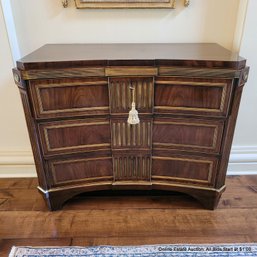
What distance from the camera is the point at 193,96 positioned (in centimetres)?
111

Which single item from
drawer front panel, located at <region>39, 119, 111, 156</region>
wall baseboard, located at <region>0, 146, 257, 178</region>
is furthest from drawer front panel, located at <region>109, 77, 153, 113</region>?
wall baseboard, located at <region>0, 146, 257, 178</region>

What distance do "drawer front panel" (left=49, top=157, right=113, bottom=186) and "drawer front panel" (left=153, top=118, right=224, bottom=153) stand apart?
0.97 feet

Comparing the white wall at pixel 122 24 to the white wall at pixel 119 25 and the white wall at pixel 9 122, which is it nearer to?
the white wall at pixel 119 25

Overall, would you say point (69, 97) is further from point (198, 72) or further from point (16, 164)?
point (16, 164)

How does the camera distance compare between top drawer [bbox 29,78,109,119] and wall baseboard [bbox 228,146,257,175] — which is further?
wall baseboard [bbox 228,146,257,175]

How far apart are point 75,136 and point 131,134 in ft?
0.90

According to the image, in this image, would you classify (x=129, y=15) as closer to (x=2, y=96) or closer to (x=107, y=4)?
(x=107, y=4)

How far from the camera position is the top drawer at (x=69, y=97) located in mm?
1078

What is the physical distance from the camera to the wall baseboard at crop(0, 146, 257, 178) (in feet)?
5.44

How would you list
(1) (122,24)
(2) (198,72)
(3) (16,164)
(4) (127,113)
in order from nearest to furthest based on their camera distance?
(2) (198,72), (4) (127,113), (1) (122,24), (3) (16,164)

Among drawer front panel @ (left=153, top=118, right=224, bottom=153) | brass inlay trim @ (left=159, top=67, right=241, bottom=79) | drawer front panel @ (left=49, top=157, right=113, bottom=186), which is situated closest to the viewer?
brass inlay trim @ (left=159, top=67, right=241, bottom=79)

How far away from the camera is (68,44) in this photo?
55.4 inches

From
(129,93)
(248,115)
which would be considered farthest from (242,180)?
(129,93)

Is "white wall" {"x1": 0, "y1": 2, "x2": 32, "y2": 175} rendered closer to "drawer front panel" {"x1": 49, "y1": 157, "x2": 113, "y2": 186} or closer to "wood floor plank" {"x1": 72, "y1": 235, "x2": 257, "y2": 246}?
"drawer front panel" {"x1": 49, "y1": 157, "x2": 113, "y2": 186}
